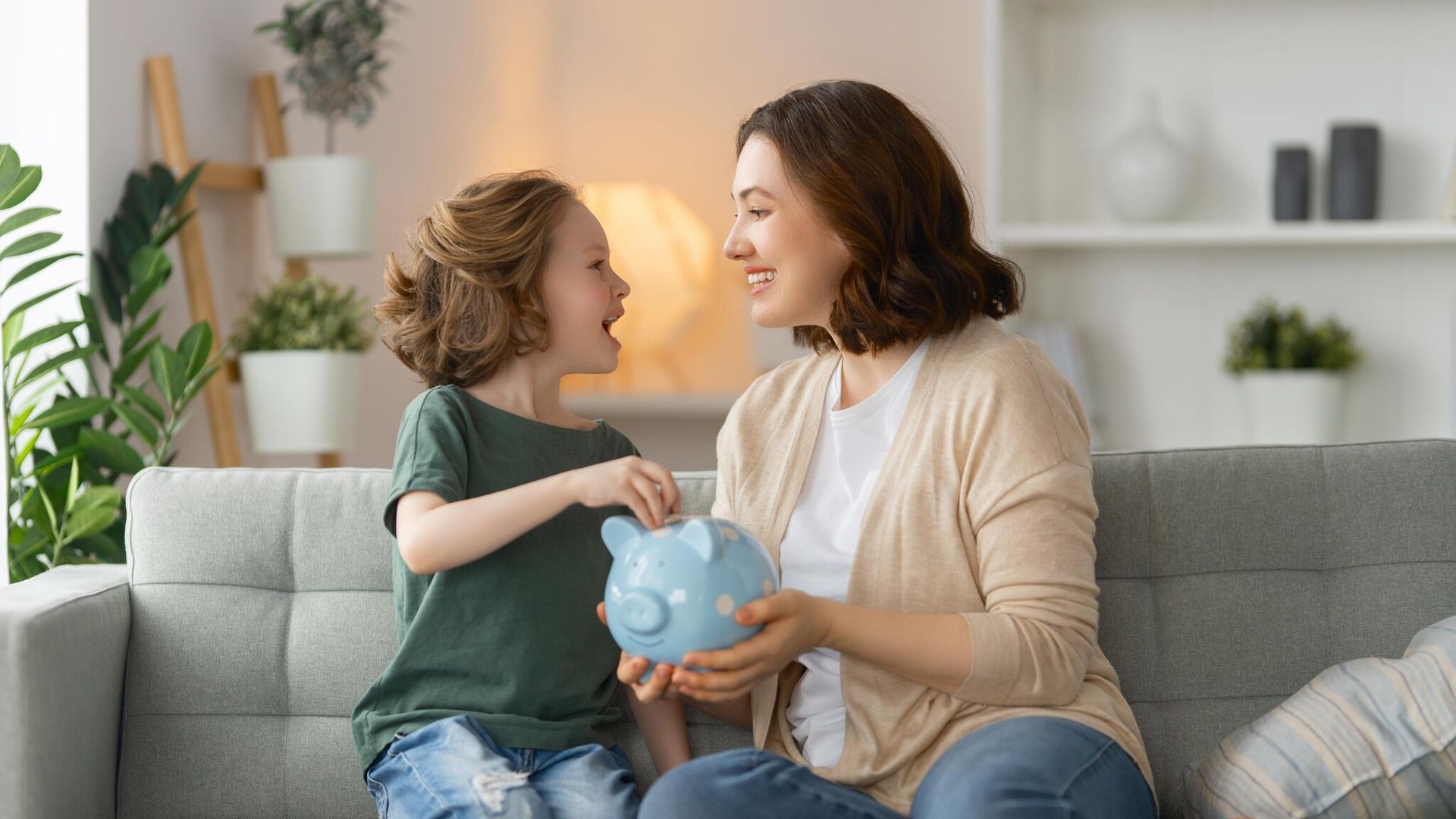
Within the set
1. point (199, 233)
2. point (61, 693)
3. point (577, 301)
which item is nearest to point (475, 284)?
point (577, 301)

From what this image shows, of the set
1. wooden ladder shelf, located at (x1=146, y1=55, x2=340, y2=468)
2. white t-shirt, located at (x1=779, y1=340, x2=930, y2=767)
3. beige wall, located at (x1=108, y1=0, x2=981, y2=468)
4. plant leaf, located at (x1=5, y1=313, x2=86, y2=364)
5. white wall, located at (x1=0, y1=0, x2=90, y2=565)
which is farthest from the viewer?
beige wall, located at (x1=108, y1=0, x2=981, y2=468)

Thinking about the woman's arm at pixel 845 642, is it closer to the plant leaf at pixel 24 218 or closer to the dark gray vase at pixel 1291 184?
the plant leaf at pixel 24 218

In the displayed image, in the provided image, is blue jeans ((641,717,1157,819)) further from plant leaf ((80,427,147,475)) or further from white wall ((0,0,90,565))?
white wall ((0,0,90,565))

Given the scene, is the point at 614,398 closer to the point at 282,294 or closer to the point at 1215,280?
the point at 282,294

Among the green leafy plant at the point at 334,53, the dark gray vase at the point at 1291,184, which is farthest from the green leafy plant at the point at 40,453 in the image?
the dark gray vase at the point at 1291,184

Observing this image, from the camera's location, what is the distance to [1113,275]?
338 centimetres

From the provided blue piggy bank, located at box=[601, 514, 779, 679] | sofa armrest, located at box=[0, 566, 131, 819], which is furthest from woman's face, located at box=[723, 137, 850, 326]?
sofa armrest, located at box=[0, 566, 131, 819]

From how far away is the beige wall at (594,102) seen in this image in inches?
136

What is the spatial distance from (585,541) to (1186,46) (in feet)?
8.02

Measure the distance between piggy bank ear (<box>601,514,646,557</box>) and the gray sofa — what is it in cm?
43

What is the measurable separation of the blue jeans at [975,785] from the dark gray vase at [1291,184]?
229 cm

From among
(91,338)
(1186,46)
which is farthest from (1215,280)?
(91,338)

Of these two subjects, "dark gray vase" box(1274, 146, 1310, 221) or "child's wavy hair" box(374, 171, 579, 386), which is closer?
"child's wavy hair" box(374, 171, 579, 386)

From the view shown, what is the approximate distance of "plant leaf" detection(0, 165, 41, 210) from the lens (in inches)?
83.1
